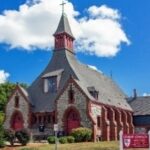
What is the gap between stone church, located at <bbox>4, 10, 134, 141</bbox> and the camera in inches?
2296

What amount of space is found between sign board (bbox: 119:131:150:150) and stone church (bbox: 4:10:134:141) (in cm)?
2501

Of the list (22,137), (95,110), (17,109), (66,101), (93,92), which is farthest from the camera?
(17,109)

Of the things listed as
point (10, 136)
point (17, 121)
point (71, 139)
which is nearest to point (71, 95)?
point (71, 139)

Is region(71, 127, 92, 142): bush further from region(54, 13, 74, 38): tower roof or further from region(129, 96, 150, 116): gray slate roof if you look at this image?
region(129, 96, 150, 116): gray slate roof

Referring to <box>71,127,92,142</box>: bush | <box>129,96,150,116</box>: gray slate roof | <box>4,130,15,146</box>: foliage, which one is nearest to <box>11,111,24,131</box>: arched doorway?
<box>71,127,92,142</box>: bush

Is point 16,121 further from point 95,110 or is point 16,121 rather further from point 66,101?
point 95,110

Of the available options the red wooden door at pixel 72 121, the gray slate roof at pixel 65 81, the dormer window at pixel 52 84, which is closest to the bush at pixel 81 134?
the red wooden door at pixel 72 121

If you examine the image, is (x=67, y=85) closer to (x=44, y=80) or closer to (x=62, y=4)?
(x=44, y=80)

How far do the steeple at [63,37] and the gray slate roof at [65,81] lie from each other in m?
0.96

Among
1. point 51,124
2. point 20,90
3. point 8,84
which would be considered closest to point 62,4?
point 20,90

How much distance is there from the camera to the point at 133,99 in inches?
3063

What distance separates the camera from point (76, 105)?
58281 mm

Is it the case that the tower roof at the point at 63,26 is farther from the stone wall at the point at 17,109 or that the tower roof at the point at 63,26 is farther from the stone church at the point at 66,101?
the stone wall at the point at 17,109

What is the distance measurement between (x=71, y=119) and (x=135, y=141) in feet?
94.4
